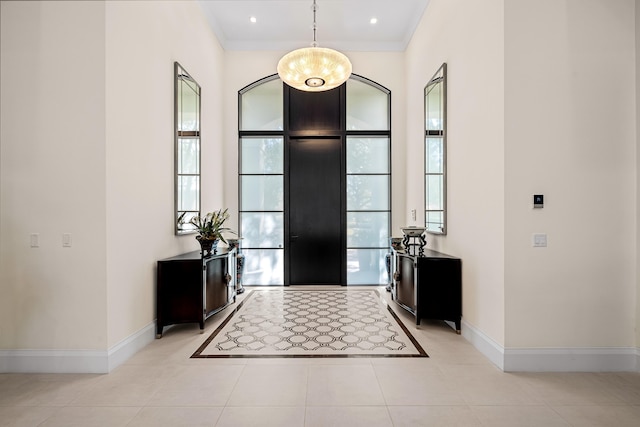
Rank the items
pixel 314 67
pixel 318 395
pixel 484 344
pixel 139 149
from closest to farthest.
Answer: pixel 318 395
pixel 484 344
pixel 139 149
pixel 314 67

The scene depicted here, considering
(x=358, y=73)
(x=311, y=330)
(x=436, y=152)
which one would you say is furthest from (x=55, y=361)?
(x=358, y=73)

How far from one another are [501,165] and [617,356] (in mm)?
1943

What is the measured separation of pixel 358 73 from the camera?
661 cm

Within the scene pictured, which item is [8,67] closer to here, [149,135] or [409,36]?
[149,135]

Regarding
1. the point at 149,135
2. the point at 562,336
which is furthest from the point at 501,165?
the point at 149,135

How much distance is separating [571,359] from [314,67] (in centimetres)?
417

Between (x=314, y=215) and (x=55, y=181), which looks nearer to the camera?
(x=55, y=181)

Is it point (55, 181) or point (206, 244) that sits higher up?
point (55, 181)

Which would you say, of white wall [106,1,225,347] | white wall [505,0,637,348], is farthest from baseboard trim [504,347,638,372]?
white wall [106,1,225,347]

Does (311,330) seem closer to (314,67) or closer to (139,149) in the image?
(139,149)

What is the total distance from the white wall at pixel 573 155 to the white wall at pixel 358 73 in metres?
3.56

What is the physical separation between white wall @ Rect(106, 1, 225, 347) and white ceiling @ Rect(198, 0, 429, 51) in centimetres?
108

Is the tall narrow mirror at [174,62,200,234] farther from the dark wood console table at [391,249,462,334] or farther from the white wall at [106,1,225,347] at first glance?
the dark wood console table at [391,249,462,334]

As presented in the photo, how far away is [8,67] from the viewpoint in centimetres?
291
